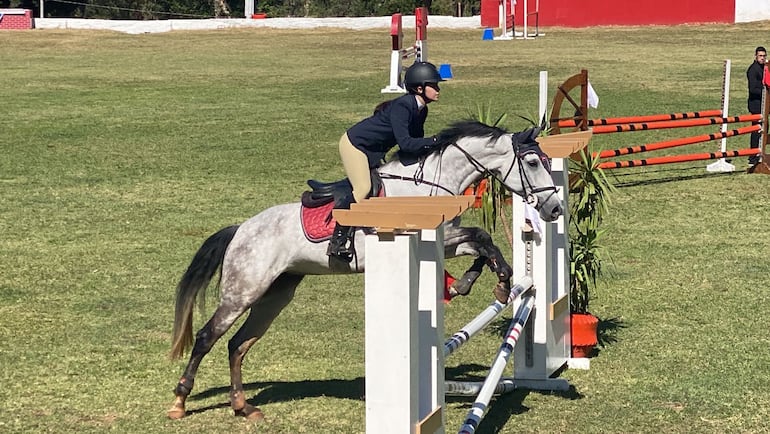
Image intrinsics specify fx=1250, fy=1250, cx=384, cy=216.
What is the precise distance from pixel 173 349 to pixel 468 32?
37.3 meters

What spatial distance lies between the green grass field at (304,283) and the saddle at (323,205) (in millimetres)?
1080

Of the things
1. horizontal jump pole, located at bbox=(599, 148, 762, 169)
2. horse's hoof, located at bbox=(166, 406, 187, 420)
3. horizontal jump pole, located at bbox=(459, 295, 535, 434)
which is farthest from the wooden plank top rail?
horizontal jump pole, located at bbox=(599, 148, 762, 169)

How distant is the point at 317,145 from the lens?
1983 centimetres

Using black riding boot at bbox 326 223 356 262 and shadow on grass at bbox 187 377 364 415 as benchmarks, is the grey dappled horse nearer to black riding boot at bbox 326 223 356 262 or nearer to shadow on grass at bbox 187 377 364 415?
black riding boot at bbox 326 223 356 262

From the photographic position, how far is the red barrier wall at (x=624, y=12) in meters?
44.3

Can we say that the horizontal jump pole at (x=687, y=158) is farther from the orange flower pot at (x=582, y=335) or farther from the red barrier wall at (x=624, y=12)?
the red barrier wall at (x=624, y=12)

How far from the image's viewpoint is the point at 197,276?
732cm

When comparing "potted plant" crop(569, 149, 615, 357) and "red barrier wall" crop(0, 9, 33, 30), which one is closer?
"potted plant" crop(569, 149, 615, 357)

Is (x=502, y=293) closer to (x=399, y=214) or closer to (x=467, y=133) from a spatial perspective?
(x=467, y=133)

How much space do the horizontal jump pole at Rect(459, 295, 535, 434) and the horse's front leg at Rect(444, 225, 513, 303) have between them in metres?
0.25

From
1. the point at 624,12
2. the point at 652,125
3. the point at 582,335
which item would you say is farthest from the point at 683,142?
the point at 624,12

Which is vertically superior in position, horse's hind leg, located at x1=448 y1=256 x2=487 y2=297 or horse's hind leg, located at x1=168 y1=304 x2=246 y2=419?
horse's hind leg, located at x1=448 y1=256 x2=487 y2=297

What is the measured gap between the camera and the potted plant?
8.38 m

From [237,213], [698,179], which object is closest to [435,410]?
[237,213]
